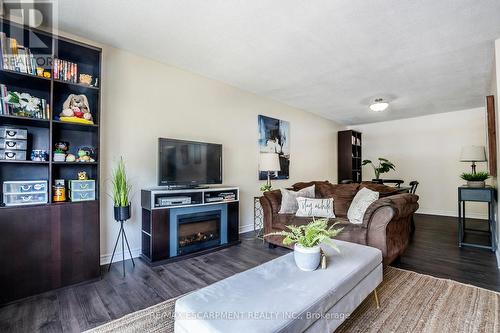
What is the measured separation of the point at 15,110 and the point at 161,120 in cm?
144

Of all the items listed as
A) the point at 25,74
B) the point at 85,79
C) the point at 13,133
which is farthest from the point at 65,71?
the point at 13,133

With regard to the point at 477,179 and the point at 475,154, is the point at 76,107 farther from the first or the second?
the point at 475,154

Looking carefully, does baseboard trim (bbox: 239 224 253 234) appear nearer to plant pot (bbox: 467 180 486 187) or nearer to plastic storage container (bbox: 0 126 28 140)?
plastic storage container (bbox: 0 126 28 140)

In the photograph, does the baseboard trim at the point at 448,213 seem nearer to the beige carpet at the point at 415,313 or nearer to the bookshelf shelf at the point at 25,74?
the beige carpet at the point at 415,313

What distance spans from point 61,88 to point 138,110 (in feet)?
2.63

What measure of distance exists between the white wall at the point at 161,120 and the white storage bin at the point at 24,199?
2.03 ft

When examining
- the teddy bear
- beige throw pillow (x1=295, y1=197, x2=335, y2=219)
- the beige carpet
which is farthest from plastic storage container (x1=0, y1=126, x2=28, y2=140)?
beige throw pillow (x1=295, y1=197, x2=335, y2=219)

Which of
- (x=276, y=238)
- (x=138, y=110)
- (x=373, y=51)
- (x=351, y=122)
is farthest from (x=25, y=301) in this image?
(x=351, y=122)

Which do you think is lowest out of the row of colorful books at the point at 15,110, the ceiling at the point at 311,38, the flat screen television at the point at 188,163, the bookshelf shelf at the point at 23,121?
the flat screen television at the point at 188,163

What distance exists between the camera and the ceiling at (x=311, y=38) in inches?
83.4

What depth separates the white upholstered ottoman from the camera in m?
1.10

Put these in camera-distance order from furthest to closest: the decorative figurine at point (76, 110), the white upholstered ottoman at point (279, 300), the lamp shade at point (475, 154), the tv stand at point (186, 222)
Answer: the lamp shade at point (475, 154), the tv stand at point (186, 222), the decorative figurine at point (76, 110), the white upholstered ottoman at point (279, 300)

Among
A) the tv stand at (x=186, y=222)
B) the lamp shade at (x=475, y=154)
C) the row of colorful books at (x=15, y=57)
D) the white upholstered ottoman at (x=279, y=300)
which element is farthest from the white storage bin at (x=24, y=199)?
the lamp shade at (x=475, y=154)

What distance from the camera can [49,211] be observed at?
2168mm
